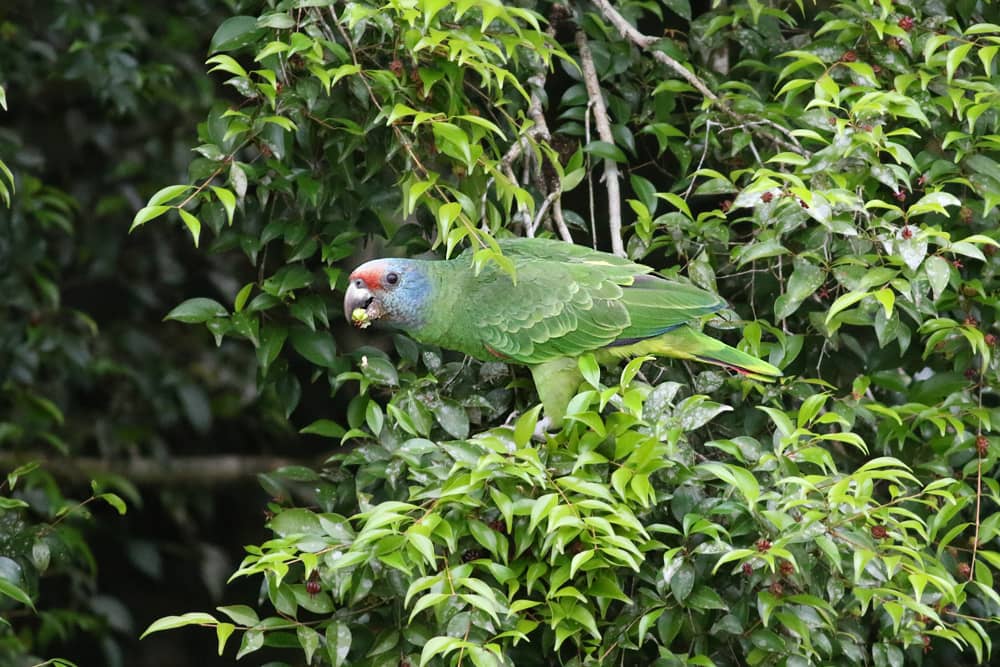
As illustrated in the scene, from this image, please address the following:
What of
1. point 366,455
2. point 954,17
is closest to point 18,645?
point 366,455

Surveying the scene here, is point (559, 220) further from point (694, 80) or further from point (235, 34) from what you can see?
point (235, 34)

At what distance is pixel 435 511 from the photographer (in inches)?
91.1

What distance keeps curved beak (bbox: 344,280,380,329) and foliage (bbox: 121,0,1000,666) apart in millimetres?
120

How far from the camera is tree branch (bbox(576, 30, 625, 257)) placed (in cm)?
333

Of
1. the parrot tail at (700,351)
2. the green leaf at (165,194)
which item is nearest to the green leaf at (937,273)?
the parrot tail at (700,351)

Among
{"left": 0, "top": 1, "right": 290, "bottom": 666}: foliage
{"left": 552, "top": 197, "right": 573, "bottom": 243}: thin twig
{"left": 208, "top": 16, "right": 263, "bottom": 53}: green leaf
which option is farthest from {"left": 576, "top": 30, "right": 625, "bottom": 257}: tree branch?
{"left": 0, "top": 1, "right": 290, "bottom": 666}: foliage

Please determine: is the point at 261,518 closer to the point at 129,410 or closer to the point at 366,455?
the point at 129,410

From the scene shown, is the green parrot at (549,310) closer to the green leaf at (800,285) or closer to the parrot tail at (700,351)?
the parrot tail at (700,351)

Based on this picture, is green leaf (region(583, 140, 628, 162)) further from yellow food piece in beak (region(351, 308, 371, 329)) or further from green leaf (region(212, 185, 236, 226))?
green leaf (region(212, 185, 236, 226))

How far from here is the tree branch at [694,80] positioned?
10.6 ft

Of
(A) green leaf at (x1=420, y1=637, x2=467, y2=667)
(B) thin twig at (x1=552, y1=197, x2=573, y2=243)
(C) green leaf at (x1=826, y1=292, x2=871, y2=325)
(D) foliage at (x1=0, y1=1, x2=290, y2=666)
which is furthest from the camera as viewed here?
(D) foliage at (x1=0, y1=1, x2=290, y2=666)

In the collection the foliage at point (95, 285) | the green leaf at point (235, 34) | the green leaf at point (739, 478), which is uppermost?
the green leaf at point (235, 34)

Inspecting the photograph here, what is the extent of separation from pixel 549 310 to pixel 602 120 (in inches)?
32.0

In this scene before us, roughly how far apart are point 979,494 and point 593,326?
1.00m
